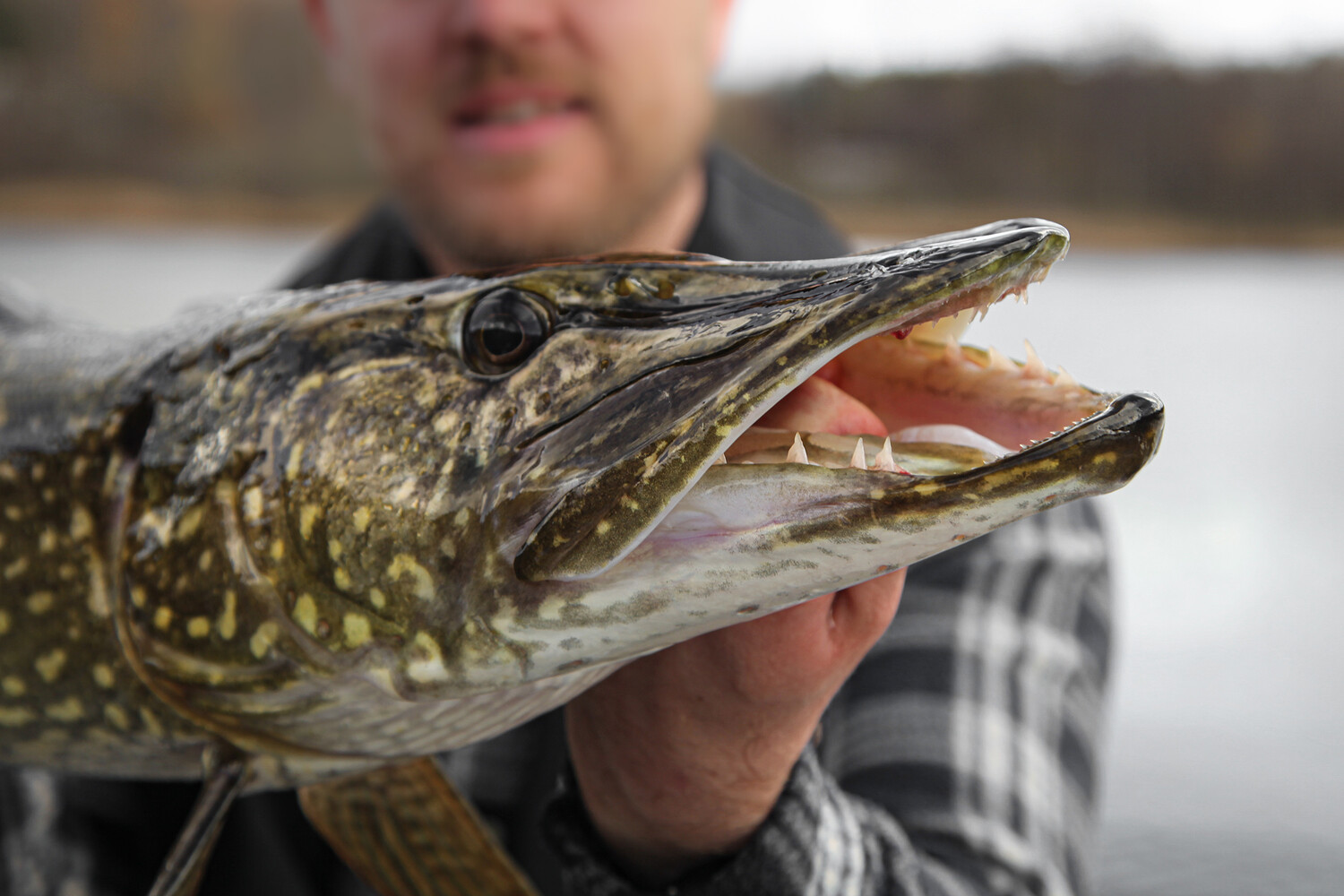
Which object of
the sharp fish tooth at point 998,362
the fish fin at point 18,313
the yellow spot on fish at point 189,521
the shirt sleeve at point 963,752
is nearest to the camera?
the sharp fish tooth at point 998,362

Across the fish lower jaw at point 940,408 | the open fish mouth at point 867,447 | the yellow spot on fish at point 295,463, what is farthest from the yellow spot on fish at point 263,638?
the fish lower jaw at point 940,408

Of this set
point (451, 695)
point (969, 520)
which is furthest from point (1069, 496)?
point (451, 695)

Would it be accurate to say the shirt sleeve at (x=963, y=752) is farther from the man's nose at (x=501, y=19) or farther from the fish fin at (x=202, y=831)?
the man's nose at (x=501, y=19)

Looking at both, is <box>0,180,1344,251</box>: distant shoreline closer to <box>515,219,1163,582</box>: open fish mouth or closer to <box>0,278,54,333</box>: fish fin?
<box>0,278,54,333</box>: fish fin

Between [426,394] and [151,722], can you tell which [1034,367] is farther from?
[151,722]

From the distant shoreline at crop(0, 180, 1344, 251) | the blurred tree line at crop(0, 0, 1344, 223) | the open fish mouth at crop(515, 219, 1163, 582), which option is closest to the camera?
the open fish mouth at crop(515, 219, 1163, 582)

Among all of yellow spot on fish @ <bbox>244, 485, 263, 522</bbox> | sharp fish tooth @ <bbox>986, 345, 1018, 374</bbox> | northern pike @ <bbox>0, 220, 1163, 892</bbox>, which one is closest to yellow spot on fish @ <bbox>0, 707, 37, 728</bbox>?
northern pike @ <bbox>0, 220, 1163, 892</bbox>

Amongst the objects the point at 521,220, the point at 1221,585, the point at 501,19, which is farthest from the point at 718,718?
the point at 1221,585
